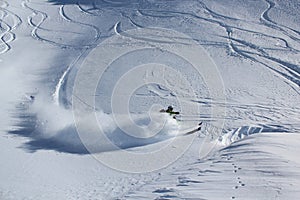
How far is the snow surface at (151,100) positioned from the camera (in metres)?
9.30

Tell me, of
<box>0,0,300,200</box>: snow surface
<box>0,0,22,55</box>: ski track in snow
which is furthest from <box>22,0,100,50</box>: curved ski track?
<box>0,0,22,55</box>: ski track in snow

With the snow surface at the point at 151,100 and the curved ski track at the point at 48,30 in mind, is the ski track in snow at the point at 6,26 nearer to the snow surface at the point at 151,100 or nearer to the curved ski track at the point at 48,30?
the snow surface at the point at 151,100

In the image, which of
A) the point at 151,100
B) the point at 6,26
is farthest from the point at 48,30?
the point at 151,100

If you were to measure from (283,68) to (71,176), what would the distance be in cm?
787

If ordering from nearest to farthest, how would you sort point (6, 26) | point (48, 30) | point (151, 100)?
point (151, 100), point (48, 30), point (6, 26)

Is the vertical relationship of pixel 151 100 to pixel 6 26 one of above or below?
below

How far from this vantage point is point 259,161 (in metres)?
8.95

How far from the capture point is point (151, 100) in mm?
13398

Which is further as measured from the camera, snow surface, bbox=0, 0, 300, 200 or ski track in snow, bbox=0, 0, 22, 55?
ski track in snow, bbox=0, 0, 22, 55

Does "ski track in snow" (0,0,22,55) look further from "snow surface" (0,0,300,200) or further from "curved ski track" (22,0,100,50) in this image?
"curved ski track" (22,0,100,50)

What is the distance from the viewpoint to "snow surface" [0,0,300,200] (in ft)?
30.5

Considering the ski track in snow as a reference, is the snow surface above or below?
below

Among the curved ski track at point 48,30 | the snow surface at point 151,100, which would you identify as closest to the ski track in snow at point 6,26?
the snow surface at point 151,100

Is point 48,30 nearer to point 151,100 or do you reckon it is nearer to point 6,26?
point 6,26
